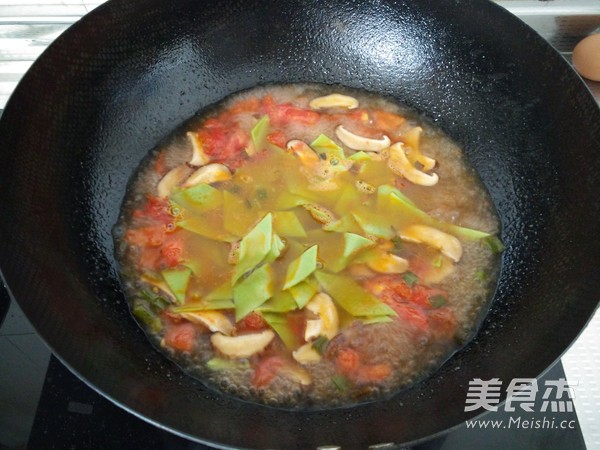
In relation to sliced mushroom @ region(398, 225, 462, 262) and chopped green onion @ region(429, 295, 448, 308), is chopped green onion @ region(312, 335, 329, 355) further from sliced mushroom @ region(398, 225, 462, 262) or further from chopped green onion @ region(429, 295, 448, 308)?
sliced mushroom @ region(398, 225, 462, 262)

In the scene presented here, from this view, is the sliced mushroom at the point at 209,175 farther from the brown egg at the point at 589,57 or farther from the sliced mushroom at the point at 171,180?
the brown egg at the point at 589,57

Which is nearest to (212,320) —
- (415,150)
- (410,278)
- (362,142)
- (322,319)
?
(322,319)

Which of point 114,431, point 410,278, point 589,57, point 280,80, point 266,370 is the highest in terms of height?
point 589,57

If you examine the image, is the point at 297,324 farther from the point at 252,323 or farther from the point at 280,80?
the point at 280,80

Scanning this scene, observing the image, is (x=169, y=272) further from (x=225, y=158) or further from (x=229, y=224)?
(x=225, y=158)

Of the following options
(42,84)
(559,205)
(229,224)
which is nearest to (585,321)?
(559,205)

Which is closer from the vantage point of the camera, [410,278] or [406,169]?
[410,278]
